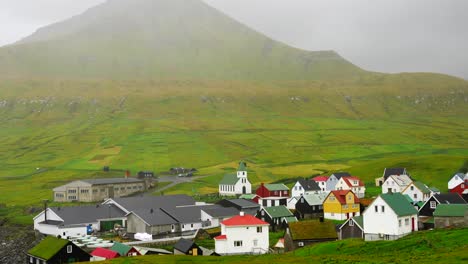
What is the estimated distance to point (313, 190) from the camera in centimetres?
10856

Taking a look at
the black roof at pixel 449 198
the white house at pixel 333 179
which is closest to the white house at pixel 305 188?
the white house at pixel 333 179

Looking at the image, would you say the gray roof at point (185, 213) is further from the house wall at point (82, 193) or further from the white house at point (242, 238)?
the house wall at point (82, 193)

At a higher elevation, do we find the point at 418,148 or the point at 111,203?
the point at 418,148

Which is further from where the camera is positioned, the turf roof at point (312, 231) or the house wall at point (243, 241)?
the turf roof at point (312, 231)

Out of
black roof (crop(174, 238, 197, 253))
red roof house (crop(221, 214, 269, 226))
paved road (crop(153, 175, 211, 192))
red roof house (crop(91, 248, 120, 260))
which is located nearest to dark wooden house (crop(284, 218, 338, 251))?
red roof house (crop(221, 214, 269, 226))

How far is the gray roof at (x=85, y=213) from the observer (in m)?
90.5

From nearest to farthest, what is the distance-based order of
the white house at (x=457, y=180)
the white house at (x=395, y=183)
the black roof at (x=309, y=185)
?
the white house at (x=457, y=180) < the white house at (x=395, y=183) < the black roof at (x=309, y=185)

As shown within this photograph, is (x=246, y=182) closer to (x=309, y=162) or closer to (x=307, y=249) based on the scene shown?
(x=309, y=162)

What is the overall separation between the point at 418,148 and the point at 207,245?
142 metres

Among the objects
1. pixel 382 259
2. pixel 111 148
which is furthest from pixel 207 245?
pixel 111 148

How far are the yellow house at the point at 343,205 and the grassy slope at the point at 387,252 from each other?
26.8 meters

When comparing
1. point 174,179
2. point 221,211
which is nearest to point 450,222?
point 221,211

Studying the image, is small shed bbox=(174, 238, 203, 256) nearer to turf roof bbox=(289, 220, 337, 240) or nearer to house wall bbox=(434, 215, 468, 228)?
turf roof bbox=(289, 220, 337, 240)

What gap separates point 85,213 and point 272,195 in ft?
113
